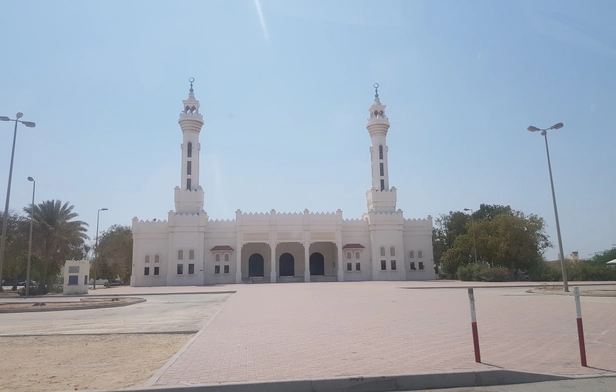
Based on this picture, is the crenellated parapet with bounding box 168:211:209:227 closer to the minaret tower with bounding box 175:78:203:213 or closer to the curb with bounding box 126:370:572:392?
the minaret tower with bounding box 175:78:203:213

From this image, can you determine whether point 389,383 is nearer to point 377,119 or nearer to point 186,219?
point 186,219

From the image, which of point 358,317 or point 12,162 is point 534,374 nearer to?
point 358,317

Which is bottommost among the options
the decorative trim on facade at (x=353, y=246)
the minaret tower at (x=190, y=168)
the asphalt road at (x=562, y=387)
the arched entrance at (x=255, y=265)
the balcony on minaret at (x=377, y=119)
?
the asphalt road at (x=562, y=387)

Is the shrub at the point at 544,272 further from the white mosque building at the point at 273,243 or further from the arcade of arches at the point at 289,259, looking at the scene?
the arcade of arches at the point at 289,259

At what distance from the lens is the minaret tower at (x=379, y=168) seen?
54656mm

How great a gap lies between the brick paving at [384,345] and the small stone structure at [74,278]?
23355mm

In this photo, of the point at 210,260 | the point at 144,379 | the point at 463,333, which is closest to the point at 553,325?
the point at 463,333

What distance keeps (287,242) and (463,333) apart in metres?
43.8

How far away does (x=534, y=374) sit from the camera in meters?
6.46

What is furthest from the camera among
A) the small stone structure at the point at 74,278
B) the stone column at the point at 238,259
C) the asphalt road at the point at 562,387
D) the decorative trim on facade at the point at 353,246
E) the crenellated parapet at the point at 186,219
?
the decorative trim on facade at the point at 353,246

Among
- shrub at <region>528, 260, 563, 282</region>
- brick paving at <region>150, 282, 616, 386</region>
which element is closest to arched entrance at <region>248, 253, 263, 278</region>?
shrub at <region>528, 260, 563, 282</region>

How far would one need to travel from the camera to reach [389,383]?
6.16 meters

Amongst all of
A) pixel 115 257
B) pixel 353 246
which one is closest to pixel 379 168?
pixel 353 246

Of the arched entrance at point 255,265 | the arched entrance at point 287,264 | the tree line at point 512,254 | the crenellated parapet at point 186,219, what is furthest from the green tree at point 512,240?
the crenellated parapet at point 186,219
